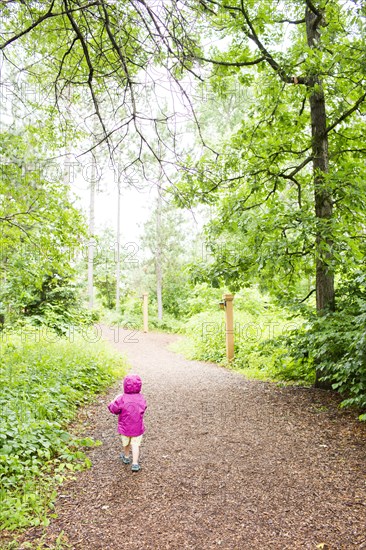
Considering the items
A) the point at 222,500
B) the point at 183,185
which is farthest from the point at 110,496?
the point at 183,185

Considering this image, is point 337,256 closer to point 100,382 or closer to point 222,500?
point 222,500

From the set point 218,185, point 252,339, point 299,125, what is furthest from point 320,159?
point 252,339

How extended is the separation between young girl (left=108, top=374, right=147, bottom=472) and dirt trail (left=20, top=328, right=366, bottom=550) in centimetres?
18

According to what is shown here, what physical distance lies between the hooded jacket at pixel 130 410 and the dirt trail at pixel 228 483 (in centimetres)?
41

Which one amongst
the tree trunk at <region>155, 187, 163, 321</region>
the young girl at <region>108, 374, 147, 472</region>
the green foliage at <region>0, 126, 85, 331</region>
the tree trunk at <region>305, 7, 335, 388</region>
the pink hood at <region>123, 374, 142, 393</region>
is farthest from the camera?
the tree trunk at <region>155, 187, 163, 321</region>

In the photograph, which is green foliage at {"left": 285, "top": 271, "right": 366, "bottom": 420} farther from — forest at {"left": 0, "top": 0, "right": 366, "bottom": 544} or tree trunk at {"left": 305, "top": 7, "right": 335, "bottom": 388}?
tree trunk at {"left": 305, "top": 7, "right": 335, "bottom": 388}

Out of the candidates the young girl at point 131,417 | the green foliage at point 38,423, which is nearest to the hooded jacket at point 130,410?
the young girl at point 131,417

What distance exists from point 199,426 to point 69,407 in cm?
190

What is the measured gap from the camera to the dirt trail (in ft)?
9.64

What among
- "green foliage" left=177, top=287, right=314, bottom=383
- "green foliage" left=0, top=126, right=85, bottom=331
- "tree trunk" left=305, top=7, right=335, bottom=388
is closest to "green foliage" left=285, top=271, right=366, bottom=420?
"tree trunk" left=305, top=7, right=335, bottom=388

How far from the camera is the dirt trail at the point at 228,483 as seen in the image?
2.94 m

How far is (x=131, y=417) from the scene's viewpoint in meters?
4.17

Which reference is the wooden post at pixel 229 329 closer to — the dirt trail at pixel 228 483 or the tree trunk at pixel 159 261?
the dirt trail at pixel 228 483

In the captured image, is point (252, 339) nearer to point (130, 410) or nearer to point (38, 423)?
point (130, 410)
